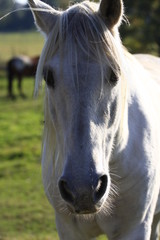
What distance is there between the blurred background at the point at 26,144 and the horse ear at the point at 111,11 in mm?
509

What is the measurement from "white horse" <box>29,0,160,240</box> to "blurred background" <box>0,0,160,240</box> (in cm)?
48

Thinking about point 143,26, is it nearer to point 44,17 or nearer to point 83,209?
point 44,17

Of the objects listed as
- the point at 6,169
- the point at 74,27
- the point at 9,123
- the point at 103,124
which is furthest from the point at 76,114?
the point at 9,123

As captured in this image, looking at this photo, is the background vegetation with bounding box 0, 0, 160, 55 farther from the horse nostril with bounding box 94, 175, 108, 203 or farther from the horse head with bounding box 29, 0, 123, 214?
the horse nostril with bounding box 94, 175, 108, 203

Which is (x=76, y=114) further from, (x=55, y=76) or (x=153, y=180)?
(x=153, y=180)

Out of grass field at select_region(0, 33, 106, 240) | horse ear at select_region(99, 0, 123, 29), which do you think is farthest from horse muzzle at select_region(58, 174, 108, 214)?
grass field at select_region(0, 33, 106, 240)

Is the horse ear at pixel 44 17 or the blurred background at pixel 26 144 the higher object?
the horse ear at pixel 44 17

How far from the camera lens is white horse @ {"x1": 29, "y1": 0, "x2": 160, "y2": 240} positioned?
2418mm

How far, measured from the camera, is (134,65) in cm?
343

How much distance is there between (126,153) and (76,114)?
0.68 m

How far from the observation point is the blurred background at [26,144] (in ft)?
17.8

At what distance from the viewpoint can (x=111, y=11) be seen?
8.94 ft

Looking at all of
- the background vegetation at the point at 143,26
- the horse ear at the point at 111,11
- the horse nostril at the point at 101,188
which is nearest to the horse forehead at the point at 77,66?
the horse ear at the point at 111,11

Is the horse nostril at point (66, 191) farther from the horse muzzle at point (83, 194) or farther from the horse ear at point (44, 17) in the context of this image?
the horse ear at point (44, 17)
